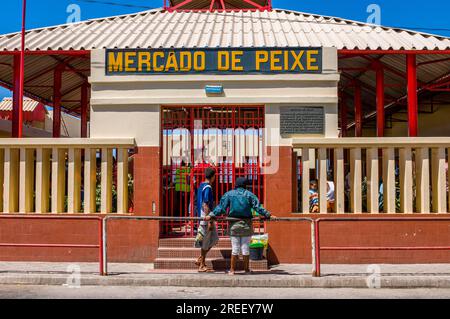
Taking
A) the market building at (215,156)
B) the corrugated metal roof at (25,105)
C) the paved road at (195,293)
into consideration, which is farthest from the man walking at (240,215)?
the corrugated metal roof at (25,105)

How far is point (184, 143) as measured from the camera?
11352 mm

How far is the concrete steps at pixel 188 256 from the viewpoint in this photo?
1002 cm

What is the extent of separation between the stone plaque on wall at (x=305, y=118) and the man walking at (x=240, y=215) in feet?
6.75

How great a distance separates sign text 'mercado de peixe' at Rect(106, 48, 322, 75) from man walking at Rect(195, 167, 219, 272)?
2456 mm

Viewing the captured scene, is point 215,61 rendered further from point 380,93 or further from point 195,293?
point 195,293

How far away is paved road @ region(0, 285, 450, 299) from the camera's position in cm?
812

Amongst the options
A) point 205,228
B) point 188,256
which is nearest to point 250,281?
point 205,228

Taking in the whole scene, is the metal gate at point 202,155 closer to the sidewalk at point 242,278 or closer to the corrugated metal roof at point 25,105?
the sidewalk at point 242,278

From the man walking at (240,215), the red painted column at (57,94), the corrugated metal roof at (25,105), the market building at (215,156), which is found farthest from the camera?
the corrugated metal roof at (25,105)

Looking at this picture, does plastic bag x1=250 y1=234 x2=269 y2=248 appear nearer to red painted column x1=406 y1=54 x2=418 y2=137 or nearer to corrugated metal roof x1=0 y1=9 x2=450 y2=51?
red painted column x1=406 y1=54 x2=418 y2=137

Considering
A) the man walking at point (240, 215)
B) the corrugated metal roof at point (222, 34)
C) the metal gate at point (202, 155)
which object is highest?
the corrugated metal roof at point (222, 34)

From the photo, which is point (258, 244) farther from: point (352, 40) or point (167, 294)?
point (352, 40)

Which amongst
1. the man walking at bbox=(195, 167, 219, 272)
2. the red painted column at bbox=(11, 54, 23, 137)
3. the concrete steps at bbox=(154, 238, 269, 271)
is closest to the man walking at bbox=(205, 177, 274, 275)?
the man walking at bbox=(195, 167, 219, 272)
